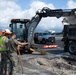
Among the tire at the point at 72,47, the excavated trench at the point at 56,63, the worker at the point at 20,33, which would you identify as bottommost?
the excavated trench at the point at 56,63

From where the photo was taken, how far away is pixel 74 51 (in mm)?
23469

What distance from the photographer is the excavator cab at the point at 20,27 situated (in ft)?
78.8

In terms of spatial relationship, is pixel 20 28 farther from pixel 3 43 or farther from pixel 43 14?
pixel 3 43

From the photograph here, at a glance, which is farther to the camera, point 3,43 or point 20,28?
point 20,28

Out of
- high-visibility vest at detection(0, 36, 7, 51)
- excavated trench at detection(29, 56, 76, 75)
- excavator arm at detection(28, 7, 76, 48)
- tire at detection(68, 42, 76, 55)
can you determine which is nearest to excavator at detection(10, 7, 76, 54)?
excavator arm at detection(28, 7, 76, 48)

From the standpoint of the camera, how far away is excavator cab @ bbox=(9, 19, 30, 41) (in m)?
24.0

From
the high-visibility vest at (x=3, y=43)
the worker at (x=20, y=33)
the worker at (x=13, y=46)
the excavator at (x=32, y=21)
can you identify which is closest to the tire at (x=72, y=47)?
the excavator at (x=32, y=21)

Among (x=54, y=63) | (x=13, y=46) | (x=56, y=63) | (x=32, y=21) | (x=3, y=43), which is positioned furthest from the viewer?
(x=32, y=21)

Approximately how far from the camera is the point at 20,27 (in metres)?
24.3

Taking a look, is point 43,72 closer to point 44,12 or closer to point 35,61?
point 35,61

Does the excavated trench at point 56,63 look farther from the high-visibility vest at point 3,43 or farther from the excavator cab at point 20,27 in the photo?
the excavator cab at point 20,27

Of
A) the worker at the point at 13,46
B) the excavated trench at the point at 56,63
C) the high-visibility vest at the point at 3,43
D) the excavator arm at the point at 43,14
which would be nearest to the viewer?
the worker at the point at 13,46

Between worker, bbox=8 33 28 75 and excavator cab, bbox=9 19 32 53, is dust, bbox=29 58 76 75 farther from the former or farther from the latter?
excavator cab, bbox=9 19 32 53

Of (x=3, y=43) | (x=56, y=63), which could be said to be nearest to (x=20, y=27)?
(x=56, y=63)
